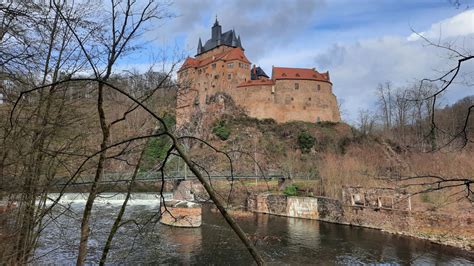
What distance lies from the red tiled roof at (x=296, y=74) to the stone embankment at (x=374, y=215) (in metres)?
28.6

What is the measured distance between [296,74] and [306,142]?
12230 mm

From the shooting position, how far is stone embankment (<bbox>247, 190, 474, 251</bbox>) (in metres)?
18.5

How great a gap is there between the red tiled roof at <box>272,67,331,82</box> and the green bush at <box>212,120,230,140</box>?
10.9m

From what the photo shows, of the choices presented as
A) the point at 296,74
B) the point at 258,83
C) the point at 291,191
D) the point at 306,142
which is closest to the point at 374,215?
the point at 291,191

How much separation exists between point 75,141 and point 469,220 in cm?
1873

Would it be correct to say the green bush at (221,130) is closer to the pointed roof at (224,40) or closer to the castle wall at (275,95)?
the castle wall at (275,95)

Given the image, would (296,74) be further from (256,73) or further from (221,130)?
(221,130)

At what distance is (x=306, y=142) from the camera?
4969cm

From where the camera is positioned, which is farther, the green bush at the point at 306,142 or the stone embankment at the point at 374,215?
the green bush at the point at 306,142

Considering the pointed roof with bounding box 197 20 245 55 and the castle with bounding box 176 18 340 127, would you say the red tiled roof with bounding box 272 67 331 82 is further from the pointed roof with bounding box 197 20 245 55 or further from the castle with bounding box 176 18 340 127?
the pointed roof with bounding box 197 20 245 55

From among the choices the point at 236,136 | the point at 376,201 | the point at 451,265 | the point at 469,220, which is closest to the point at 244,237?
the point at 451,265

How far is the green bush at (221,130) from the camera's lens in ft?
170

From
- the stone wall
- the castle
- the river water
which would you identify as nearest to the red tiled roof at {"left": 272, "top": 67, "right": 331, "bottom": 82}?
the castle

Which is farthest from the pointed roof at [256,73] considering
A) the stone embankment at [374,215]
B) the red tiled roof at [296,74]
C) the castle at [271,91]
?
the stone embankment at [374,215]
